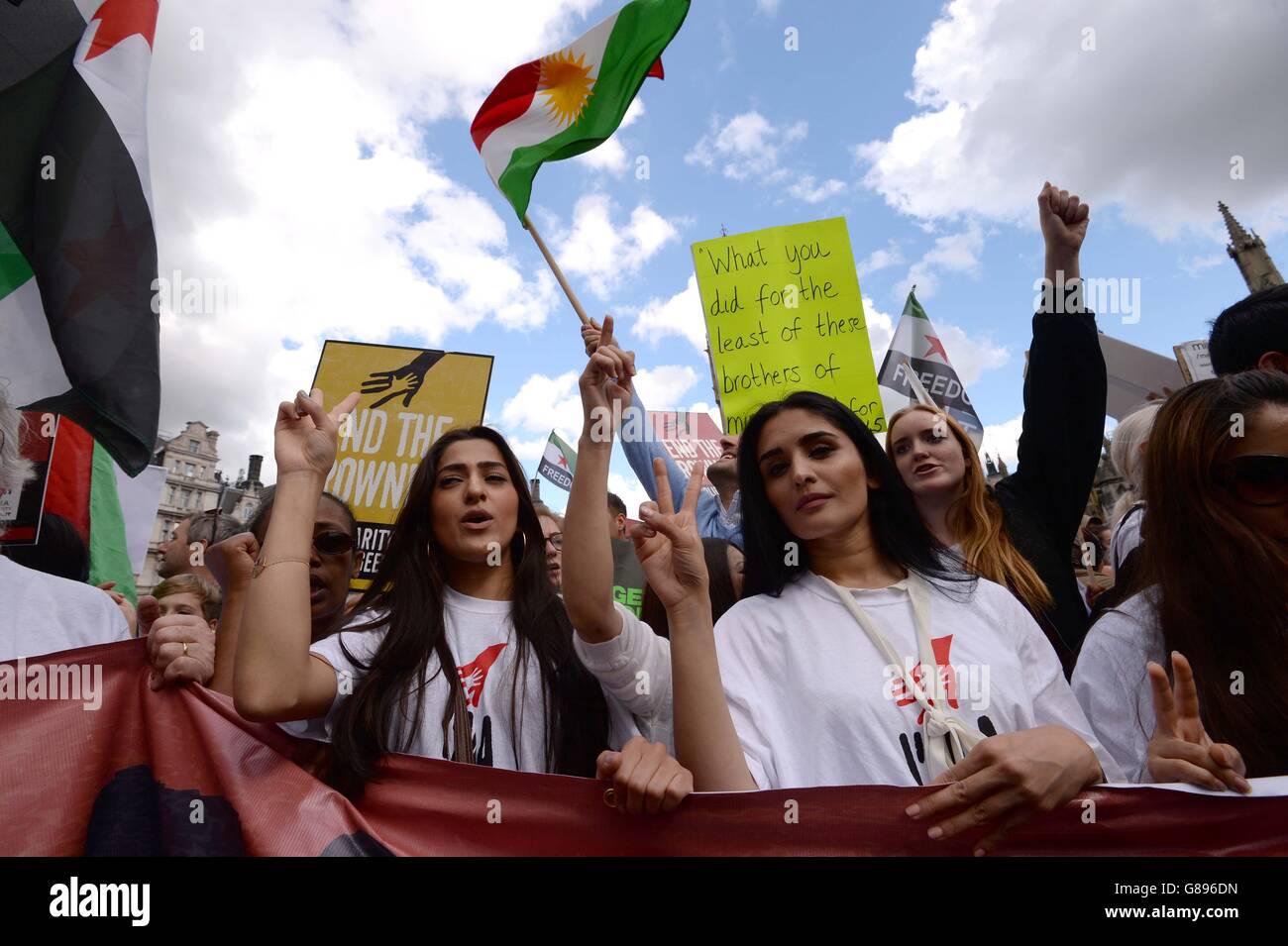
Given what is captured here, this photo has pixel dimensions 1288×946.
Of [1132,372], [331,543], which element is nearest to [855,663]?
[331,543]

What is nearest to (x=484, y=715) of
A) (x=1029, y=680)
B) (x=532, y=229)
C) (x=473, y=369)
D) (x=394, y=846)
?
(x=394, y=846)

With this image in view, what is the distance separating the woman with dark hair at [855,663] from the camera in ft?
5.38

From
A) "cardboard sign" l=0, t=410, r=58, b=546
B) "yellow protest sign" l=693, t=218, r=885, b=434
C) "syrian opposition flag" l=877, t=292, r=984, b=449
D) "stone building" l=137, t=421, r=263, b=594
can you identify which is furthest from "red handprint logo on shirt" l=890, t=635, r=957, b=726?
"stone building" l=137, t=421, r=263, b=594

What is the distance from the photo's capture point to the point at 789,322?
4.31m

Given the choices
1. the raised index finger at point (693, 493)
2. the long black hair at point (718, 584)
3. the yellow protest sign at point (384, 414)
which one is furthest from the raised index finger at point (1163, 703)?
the yellow protest sign at point (384, 414)

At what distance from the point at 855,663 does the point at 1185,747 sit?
0.73 meters

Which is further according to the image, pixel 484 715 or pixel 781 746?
pixel 484 715

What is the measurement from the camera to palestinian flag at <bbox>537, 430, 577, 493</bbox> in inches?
393

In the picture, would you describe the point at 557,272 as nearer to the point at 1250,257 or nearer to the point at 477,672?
the point at 477,672

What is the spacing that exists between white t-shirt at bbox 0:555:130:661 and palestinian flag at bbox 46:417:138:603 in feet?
4.24

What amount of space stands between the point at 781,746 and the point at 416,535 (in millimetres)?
1495

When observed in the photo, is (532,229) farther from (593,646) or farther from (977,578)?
(977,578)
